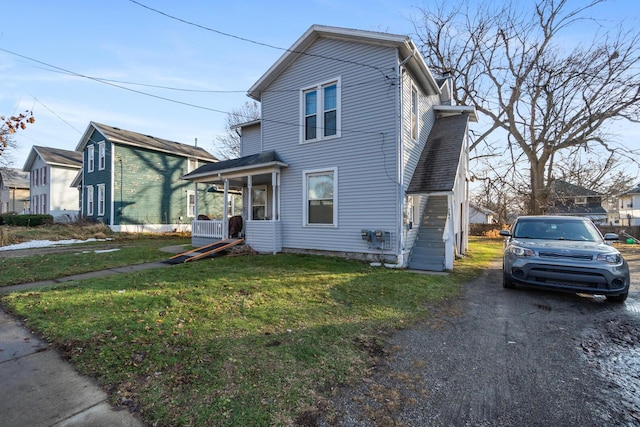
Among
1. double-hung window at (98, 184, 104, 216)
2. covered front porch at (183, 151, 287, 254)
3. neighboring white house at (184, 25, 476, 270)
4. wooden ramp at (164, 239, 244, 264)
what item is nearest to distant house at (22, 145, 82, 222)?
double-hung window at (98, 184, 104, 216)

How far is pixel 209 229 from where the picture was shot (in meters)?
12.4

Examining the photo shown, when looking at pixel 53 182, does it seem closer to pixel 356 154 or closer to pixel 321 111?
pixel 321 111

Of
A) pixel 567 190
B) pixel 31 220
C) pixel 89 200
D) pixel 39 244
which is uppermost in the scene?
pixel 567 190

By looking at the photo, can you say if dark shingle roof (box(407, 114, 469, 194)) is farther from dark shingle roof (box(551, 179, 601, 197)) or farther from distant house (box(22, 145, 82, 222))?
distant house (box(22, 145, 82, 222))

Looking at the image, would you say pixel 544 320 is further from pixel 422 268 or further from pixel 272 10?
pixel 272 10

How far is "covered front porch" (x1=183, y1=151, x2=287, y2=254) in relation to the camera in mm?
10422

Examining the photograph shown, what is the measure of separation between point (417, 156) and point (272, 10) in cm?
639

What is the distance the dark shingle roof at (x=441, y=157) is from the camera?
8844mm

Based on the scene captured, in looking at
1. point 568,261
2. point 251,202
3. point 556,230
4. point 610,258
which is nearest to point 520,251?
point 568,261

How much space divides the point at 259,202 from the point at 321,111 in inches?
207

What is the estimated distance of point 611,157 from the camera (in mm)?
18391

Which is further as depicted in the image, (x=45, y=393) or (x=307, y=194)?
(x=307, y=194)

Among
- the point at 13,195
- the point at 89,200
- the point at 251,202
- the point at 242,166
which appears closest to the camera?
the point at 242,166

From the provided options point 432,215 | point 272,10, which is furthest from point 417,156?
point 272,10
